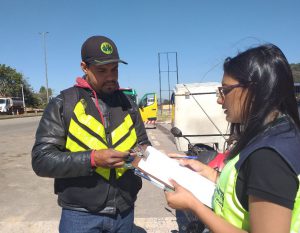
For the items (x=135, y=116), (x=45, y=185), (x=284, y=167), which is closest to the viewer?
(x=284, y=167)

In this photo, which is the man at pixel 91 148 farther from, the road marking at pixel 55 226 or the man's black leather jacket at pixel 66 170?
the road marking at pixel 55 226

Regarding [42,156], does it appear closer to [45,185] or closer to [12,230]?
[12,230]

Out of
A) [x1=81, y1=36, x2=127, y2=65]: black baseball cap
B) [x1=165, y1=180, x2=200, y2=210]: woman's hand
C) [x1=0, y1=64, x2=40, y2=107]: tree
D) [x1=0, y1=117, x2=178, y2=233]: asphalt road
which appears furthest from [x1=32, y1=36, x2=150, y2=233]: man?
[x1=0, y1=64, x2=40, y2=107]: tree

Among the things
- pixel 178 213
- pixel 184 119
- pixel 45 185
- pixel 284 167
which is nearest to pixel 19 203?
pixel 45 185

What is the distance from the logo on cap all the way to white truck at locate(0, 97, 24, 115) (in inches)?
1790

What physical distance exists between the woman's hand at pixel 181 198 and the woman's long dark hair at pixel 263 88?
27 centimetres

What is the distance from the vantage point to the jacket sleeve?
6.99ft

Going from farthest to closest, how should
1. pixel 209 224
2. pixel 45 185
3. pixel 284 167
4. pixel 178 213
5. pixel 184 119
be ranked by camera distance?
pixel 184 119 → pixel 45 185 → pixel 178 213 → pixel 209 224 → pixel 284 167

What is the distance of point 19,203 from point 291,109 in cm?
527

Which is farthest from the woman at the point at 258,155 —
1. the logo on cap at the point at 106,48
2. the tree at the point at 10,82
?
the tree at the point at 10,82

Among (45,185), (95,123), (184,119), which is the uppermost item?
(95,123)

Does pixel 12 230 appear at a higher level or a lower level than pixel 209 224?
lower

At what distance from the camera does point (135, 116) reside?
257 cm

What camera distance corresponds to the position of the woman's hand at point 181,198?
1562mm
